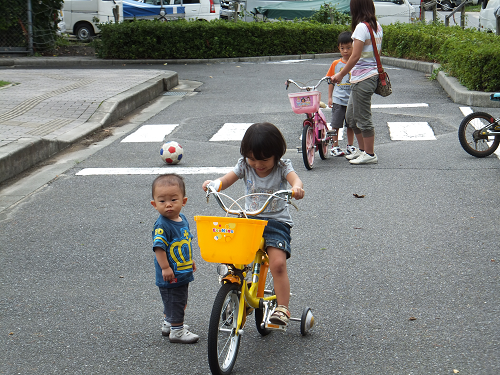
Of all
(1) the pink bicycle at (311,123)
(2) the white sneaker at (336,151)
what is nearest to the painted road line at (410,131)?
(2) the white sneaker at (336,151)

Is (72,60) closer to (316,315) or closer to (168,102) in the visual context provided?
(168,102)

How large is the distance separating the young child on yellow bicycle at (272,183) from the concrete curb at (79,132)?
4.81m

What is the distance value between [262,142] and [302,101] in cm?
447

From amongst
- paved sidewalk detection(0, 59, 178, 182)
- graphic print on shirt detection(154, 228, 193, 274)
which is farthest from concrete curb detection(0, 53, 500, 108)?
graphic print on shirt detection(154, 228, 193, 274)

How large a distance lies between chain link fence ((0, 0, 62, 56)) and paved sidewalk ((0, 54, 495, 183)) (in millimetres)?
1635

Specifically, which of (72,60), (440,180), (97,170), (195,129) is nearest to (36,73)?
(72,60)

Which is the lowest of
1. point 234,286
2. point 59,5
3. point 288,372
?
point 288,372

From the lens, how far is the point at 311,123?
789cm

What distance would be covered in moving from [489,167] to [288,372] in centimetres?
515

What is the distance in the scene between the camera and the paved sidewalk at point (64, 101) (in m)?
8.41

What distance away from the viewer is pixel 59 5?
1975 cm

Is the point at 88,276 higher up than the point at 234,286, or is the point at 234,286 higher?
the point at 234,286

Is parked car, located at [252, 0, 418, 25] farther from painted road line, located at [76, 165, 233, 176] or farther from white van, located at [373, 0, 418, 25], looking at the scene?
painted road line, located at [76, 165, 233, 176]

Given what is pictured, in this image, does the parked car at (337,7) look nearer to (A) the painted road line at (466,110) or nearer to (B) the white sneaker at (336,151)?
(A) the painted road line at (466,110)
